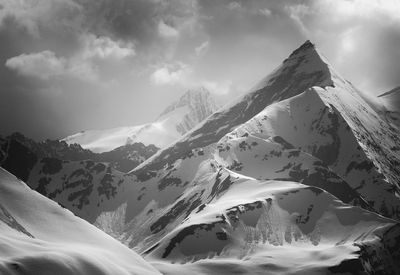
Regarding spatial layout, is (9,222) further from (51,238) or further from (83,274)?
(83,274)

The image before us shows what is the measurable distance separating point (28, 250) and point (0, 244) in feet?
25.6

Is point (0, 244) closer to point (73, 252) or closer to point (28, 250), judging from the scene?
point (28, 250)

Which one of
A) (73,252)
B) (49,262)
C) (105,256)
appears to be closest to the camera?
(49,262)

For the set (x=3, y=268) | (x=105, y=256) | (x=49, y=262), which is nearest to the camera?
(x=3, y=268)

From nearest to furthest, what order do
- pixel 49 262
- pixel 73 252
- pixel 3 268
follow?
pixel 3 268, pixel 49 262, pixel 73 252

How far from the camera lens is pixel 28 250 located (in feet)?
509

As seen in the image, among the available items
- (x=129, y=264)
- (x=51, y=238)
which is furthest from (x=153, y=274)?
(x=51, y=238)

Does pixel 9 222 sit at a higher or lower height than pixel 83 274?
higher

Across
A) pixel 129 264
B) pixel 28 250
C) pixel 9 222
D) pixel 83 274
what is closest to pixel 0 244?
pixel 28 250

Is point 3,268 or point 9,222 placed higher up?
point 9,222

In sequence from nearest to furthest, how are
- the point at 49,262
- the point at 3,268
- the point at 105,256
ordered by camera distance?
the point at 3,268, the point at 49,262, the point at 105,256

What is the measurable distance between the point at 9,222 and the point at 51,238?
1648cm

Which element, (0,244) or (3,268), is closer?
(3,268)

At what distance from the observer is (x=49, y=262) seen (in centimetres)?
14950
